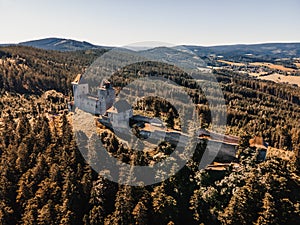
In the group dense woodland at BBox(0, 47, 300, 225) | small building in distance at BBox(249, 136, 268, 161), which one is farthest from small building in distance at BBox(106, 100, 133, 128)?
small building in distance at BBox(249, 136, 268, 161)

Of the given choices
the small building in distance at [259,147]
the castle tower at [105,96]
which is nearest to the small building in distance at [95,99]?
the castle tower at [105,96]

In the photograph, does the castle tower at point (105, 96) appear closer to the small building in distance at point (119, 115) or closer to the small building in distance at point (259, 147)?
the small building in distance at point (119, 115)

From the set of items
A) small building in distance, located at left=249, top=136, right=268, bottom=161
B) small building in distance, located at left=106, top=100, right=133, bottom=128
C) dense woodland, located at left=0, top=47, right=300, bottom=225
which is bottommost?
dense woodland, located at left=0, top=47, right=300, bottom=225

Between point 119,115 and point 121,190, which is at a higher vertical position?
point 119,115

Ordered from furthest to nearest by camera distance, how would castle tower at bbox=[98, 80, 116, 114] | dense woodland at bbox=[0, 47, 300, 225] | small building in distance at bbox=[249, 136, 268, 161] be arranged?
castle tower at bbox=[98, 80, 116, 114]
small building in distance at bbox=[249, 136, 268, 161]
dense woodland at bbox=[0, 47, 300, 225]

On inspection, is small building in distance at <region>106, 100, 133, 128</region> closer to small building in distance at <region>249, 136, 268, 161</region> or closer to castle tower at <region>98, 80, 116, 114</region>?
castle tower at <region>98, 80, 116, 114</region>

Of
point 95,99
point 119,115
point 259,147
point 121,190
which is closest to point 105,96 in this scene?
point 95,99

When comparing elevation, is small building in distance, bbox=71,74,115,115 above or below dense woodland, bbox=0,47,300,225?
above

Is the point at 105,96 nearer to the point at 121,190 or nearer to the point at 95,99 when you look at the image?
the point at 95,99
